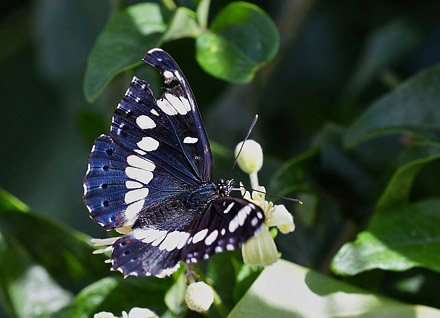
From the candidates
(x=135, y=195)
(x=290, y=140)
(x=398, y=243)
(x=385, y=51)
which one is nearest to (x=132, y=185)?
(x=135, y=195)

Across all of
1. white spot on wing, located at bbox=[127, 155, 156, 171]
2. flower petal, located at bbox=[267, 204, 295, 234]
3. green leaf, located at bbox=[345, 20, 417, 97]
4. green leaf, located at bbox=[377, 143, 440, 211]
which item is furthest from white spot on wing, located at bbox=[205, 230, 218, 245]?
green leaf, located at bbox=[345, 20, 417, 97]

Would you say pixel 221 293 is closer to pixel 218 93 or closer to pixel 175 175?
pixel 175 175

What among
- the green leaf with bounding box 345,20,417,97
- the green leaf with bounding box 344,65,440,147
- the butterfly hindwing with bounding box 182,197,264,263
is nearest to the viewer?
the butterfly hindwing with bounding box 182,197,264,263

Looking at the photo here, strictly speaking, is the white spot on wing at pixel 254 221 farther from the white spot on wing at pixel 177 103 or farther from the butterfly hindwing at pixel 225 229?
the white spot on wing at pixel 177 103

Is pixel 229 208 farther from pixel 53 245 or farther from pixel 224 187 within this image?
pixel 53 245

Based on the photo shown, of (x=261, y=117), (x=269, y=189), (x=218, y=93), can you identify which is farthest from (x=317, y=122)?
(x=269, y=189)

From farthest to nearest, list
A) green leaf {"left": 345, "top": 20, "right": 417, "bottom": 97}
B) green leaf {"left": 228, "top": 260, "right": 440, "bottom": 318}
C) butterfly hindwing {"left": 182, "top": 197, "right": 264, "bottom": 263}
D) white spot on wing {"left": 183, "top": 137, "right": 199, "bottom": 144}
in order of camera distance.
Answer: green leaf {"left": 345, "top": 20, "right": 417, "bottom": 97} < white spot on wing {"left": 183, "top": 137, "right": 199, "bottom": 144} < green leaf {"left": 228, "top": 260, "right": 440, "bottom": 318} < butterfly hindwing {"left": 182, "top": 197, "right": 264, "bottom": 263}

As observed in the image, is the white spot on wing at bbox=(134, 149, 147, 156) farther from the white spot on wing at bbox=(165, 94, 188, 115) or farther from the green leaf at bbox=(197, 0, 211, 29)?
the green leaf at bbox=(197, 0, 211, 29)
